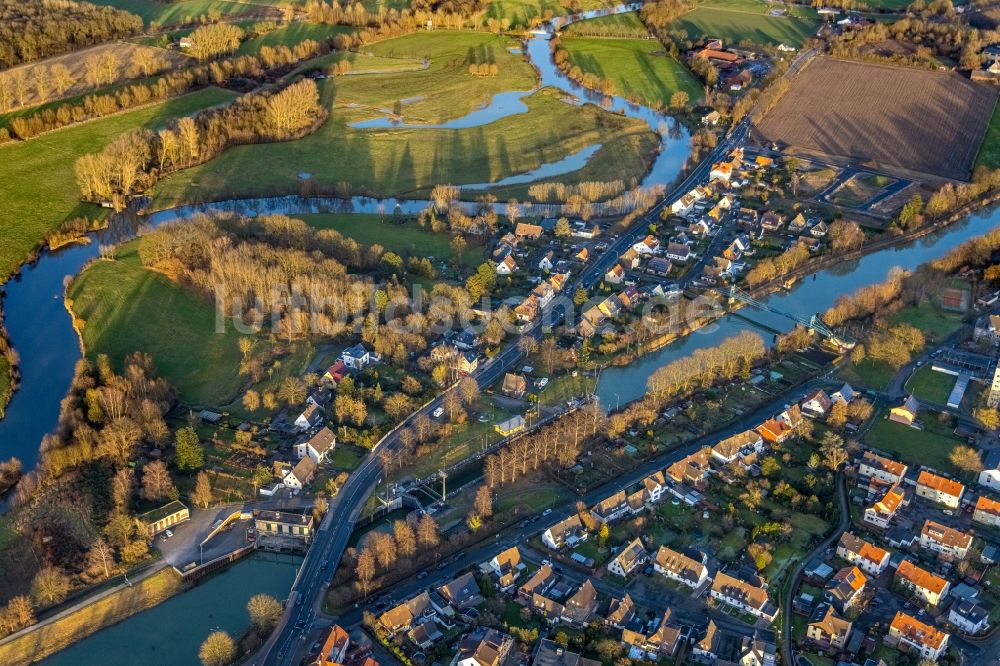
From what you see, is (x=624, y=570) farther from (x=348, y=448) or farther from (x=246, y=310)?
(x=246, y=310)

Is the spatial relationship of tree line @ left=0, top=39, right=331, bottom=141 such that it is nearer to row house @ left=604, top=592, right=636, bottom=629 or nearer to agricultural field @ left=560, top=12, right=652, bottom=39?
agricultural field @ left=560, top=12, right=652, bottom=39

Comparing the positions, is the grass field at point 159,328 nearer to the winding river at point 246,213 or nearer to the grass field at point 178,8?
the winding river at point 246,213

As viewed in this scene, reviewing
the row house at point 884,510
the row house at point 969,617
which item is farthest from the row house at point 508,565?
the row house at point 969,617

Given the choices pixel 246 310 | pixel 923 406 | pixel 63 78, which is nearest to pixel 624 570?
pixel 923 406

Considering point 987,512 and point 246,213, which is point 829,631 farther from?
point 246,213

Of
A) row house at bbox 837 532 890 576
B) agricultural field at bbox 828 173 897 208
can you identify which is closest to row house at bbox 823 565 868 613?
row house at bbox 837 532 890 576

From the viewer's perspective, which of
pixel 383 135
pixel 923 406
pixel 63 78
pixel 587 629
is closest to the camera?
pixel 587 629
